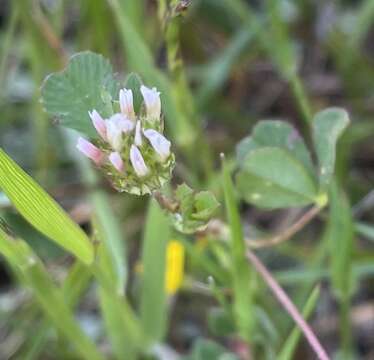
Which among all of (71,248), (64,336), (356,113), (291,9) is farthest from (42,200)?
(291,9)

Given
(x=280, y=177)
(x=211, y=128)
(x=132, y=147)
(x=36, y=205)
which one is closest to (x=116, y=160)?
(x=132, y=147)

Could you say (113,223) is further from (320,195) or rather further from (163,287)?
(320,195)

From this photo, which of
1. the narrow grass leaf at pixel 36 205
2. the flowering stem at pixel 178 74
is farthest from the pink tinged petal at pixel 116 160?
the flowering stem at pixel 178 74

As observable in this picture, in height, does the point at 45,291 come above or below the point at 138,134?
below

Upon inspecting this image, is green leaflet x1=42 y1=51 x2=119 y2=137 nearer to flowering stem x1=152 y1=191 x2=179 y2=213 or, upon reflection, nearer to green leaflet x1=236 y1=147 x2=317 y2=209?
flowering stem x1=152 y1=191 x2=179 y2=213

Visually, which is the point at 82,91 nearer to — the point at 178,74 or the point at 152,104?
the point at 152,104

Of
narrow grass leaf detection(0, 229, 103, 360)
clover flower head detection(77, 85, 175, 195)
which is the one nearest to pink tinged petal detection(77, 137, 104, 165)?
clover flower head detection(77, 85, 175, 195)

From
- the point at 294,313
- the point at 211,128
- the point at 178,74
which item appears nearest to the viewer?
the point at 294,313

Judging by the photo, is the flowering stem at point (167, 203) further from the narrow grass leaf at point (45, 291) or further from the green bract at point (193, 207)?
the narrow grass leaf at point (45, 291)
